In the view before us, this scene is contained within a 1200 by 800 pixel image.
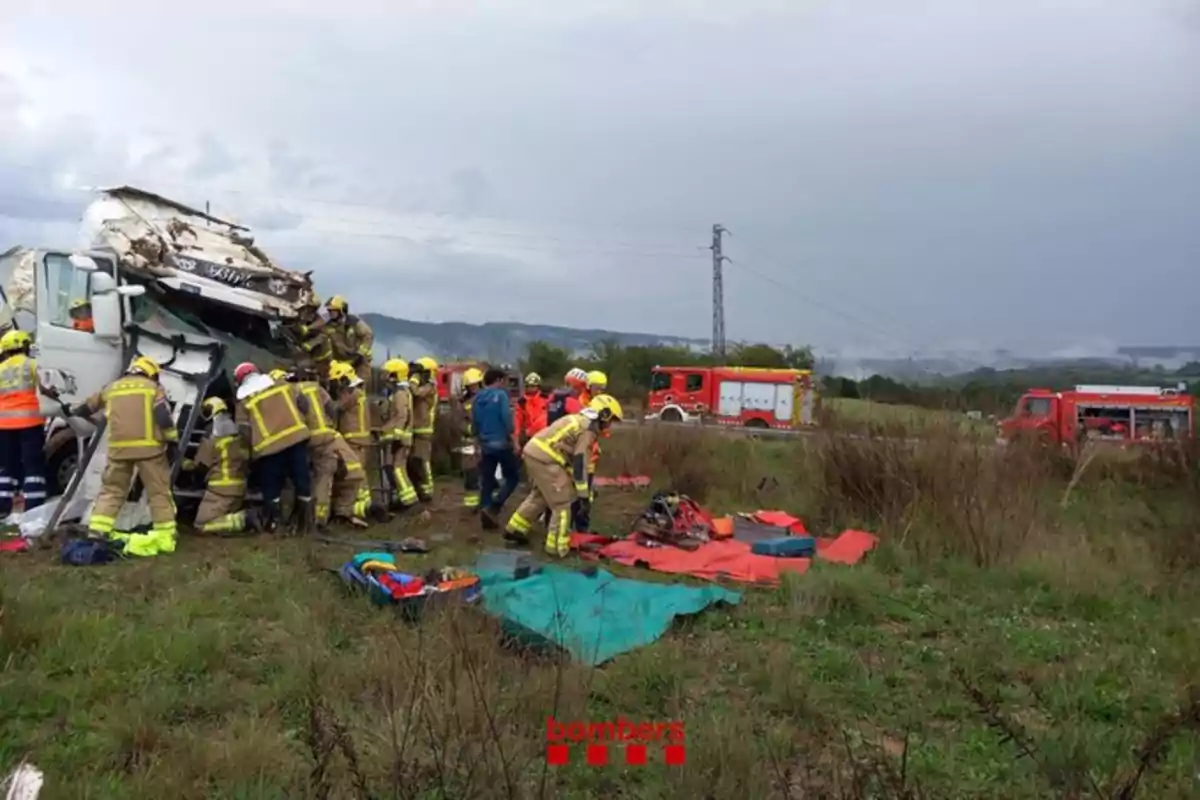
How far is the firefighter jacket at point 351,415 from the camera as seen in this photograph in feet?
34.5

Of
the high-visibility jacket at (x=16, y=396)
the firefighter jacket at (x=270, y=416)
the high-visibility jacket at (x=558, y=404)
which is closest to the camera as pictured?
the firefighter jacket at (x=270, y=416)

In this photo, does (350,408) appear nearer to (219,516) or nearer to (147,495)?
(219,516)

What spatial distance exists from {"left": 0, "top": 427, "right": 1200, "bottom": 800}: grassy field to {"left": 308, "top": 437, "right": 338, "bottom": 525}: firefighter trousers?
3.33ft

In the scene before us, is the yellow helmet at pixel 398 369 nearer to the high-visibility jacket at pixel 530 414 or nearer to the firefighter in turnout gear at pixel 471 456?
the firefighter in turnout gear at pixel 471 456

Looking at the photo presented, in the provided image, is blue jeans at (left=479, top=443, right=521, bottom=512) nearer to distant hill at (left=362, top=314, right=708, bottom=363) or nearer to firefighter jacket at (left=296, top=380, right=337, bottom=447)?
firefighter jacket at (left=296, top=380, right=337, bottom=447)

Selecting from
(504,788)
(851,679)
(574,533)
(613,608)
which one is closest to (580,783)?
(504,788)

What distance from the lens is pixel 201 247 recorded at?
10.9m

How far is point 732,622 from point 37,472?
696cm

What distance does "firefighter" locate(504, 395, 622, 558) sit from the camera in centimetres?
888

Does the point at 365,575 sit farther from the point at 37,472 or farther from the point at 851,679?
the point at 37,472

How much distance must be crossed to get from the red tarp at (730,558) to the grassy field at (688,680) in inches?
15.9

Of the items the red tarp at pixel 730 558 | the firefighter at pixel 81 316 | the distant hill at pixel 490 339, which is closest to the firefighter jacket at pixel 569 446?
the red tarp at pixel 730 558

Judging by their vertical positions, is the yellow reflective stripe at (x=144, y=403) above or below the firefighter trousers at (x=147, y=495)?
above

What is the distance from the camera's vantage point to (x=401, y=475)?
36.4 ft
